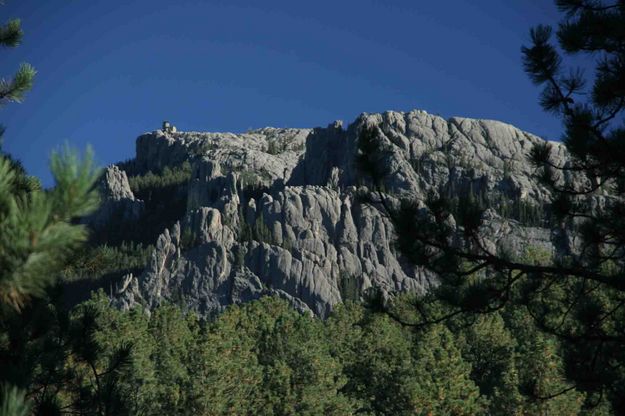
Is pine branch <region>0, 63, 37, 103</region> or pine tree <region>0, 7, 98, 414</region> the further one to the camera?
pine branch <region>0, 63, 37, 103</region>

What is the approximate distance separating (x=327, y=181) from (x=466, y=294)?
146164 mm

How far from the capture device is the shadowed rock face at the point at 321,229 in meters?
128

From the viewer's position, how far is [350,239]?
450 feet

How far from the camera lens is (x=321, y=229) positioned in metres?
139

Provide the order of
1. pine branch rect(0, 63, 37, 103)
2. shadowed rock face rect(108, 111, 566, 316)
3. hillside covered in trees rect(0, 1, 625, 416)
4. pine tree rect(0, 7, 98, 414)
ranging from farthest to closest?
1. shadowed rock face rect(108, 111, 566, 316)
2. pine branch rect(0, 63, 37, 103)
3. hillside covered in trees rect(0, 1, 625, 416)
4. pine tree rect(0, 7, 98, 414)

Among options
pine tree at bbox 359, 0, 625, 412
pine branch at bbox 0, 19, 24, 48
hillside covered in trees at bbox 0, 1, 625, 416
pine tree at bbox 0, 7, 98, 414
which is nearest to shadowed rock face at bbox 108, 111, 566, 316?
hillside covered in trees at bbox 0, 1, 625, 416

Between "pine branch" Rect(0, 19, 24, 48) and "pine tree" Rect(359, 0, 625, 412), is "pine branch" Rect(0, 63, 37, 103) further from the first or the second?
"pine tree" Rect(359, 0, 625, 412)

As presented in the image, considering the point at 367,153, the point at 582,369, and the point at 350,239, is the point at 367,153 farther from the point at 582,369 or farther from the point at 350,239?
the point at 350,239

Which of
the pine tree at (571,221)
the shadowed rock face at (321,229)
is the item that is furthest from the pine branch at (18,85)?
the shadowed rock face at (321,229)

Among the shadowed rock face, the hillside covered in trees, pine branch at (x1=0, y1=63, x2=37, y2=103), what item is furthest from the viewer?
the shadowed rock face

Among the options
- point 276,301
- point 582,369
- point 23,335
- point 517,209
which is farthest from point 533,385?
point 517,209

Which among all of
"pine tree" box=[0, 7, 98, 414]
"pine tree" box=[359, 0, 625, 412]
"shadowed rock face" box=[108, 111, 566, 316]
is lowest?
"pine tree" box=[0, 7, 98, 414]

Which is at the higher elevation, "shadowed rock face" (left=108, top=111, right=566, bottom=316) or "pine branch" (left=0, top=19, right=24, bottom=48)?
"shadowed rock face" (left=108, top=111, right=566, bottom=316)

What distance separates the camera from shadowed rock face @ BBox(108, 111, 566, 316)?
420ft
